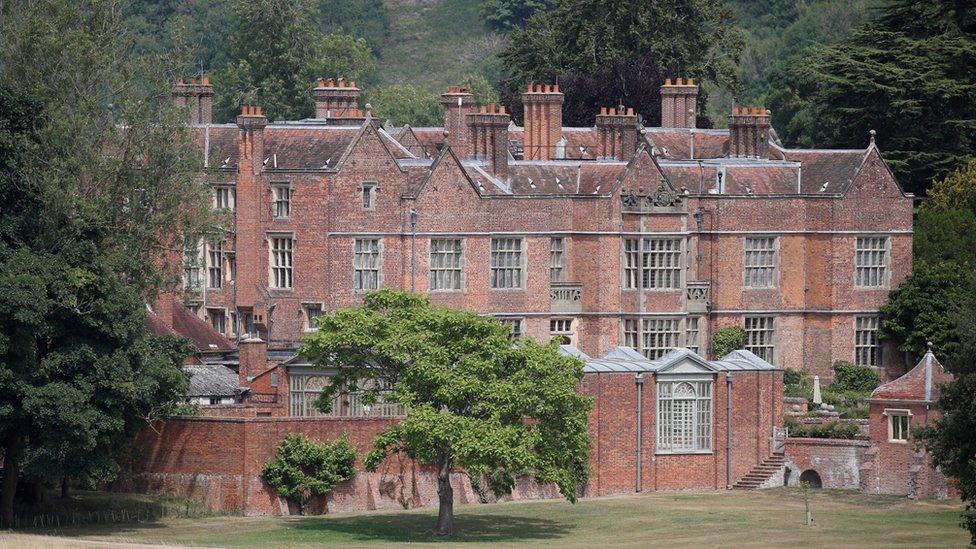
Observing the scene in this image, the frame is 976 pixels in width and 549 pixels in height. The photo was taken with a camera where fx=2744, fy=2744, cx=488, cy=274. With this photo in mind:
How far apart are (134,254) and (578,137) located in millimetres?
25921

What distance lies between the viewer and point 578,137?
89438 millimetres

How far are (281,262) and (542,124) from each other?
38.7 feet

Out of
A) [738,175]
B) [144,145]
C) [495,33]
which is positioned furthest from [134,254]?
[495,33]

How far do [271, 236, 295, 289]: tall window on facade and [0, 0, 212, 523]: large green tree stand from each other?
10.8 metres

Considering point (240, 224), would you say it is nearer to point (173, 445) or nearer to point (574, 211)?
point (574, 211)

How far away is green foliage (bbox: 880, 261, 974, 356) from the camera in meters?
81.4

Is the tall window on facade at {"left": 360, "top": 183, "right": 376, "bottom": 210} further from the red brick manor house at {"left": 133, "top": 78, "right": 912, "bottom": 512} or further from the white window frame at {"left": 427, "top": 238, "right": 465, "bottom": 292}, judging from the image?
the white window frame at {"left": 427, "top": 238, "right": 465, "bottom": 292}

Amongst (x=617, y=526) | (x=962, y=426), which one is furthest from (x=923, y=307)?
(x=962, y=426)

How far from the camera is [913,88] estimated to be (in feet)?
308

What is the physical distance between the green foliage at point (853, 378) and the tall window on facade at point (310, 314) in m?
15.6

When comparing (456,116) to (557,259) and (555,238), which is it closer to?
(555,238)

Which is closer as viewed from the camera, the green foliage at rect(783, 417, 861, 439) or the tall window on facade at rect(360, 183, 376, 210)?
the green foliage at rect(783, 417, 861, 439)

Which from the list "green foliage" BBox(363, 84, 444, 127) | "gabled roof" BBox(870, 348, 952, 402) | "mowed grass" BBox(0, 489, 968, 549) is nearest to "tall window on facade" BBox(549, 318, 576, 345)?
"mowed grass" BBox(0, 489, 968, 549)

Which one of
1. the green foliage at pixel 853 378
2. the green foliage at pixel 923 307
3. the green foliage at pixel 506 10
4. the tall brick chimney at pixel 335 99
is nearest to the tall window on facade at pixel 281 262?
the tall brick chimney at pixel 335 99
